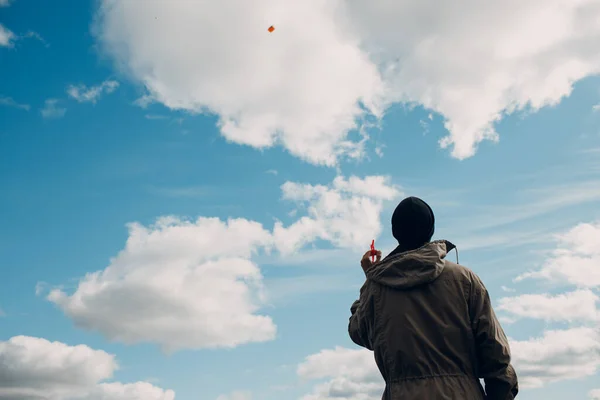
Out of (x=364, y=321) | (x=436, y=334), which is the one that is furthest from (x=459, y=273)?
(x=364, y=321)

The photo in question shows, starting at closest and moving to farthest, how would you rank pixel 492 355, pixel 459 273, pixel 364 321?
pixel 492 355, pixel 459 273, pixel 364 321

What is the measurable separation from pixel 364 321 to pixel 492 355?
5.36 ft

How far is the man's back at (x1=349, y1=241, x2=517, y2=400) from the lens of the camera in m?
6.42

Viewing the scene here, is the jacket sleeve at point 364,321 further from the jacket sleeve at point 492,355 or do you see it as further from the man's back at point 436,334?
the jacket sleeve at point 492,355

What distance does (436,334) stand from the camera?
21.5 feet

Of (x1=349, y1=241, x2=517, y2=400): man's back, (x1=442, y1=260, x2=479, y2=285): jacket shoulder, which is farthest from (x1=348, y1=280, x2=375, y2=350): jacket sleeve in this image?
(x1=442, y1=260, x2=479, y2=285): jacket shoulder

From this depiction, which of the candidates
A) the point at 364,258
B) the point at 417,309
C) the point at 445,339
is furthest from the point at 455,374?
the point at 364,258

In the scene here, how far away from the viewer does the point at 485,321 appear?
6543 millimetres

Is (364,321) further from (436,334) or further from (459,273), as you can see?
(459,273)

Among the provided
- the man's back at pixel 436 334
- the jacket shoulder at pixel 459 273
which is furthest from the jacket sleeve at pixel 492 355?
the jacket shoulder at pixel 459 273

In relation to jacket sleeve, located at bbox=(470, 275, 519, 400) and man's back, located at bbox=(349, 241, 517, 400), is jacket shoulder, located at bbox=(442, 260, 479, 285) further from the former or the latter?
jacket sleeve, located at bbox=(470, 275, 519, 400)

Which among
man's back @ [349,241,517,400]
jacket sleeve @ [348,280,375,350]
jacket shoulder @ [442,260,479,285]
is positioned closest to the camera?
man's back @ [349,241,517,400]

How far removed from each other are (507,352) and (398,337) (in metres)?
1.25

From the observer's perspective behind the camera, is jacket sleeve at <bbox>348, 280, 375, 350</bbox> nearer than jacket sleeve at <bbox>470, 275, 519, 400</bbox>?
No
